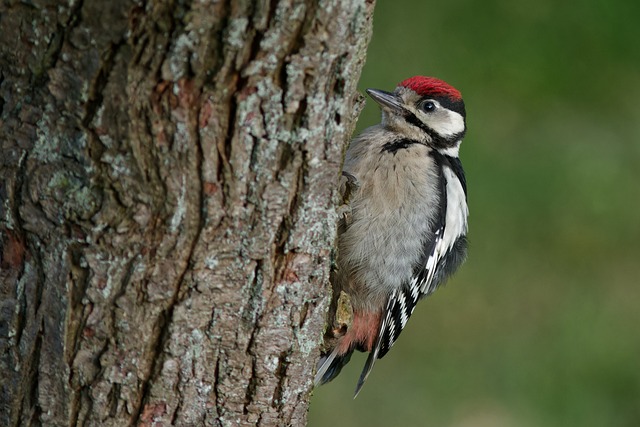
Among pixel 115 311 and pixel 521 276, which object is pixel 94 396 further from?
pixel 521 276

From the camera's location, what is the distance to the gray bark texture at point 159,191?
1928mm

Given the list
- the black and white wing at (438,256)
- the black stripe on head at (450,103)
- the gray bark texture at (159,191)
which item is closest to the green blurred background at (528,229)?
the black and white wing at (438,256)

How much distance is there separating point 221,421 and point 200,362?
20cm

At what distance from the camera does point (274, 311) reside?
2275mm

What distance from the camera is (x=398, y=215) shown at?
11.8 ft

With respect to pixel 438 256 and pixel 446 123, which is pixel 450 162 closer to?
pixel 446 123

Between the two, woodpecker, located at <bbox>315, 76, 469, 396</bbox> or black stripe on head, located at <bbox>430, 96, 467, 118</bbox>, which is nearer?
woodpecker, located at <bbox>315, 76, 469, 396</bbox>

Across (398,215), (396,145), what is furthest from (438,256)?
(396,145)

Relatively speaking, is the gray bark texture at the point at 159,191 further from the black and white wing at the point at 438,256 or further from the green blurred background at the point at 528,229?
the green blurred background at the point at 528,229

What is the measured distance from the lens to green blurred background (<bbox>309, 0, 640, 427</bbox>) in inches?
200

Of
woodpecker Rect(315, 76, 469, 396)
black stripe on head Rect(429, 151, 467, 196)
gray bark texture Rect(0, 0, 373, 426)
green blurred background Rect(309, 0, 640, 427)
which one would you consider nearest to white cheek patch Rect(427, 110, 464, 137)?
woodpecker Rect(315, 76, 469, 396)

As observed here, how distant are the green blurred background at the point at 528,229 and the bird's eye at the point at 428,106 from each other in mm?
1781

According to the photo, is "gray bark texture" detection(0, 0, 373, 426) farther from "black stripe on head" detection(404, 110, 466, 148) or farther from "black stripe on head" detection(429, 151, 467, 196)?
"black stripe on head" detection(404, 110, 466, 148)

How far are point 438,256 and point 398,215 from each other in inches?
14.4
